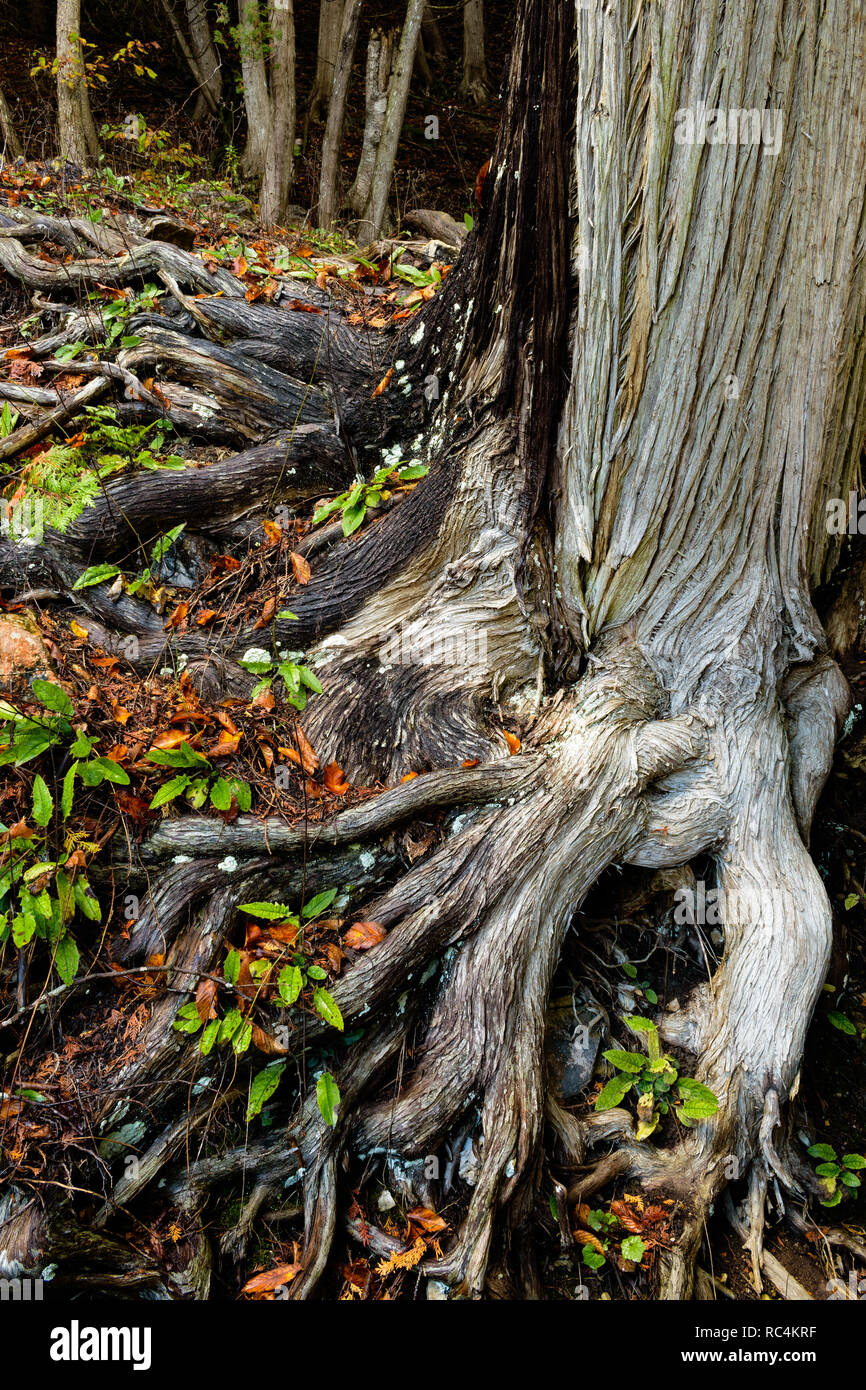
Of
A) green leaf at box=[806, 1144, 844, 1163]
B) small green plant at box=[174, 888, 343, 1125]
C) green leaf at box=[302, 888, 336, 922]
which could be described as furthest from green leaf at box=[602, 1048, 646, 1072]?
green leaf at box=[302, 888, 336, 922]

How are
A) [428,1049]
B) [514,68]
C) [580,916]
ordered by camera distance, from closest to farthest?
[428,1049], [514,68], [580,916]

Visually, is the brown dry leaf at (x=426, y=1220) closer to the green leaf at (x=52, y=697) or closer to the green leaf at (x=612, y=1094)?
the green leaf at (x=612, y=1094)

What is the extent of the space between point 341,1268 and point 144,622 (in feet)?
9.28

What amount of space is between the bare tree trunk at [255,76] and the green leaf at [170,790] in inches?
301

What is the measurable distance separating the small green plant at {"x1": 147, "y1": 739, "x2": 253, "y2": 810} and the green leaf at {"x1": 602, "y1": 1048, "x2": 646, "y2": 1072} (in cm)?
187

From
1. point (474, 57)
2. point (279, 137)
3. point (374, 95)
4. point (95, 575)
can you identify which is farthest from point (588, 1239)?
point (474, 57)

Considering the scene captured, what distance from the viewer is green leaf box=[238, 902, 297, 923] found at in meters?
3.19

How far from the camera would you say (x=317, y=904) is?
3312 mm

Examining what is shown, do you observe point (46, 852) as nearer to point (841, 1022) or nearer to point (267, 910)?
point (267, 910)

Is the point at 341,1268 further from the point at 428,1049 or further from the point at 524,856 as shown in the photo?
the point at 524,856

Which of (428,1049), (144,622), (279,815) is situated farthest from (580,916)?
(144,622)

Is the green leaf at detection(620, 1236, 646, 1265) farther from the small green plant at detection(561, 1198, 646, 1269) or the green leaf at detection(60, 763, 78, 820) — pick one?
the green leaf at detection(60, 763, 78, 820)

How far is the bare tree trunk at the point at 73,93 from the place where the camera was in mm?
7983

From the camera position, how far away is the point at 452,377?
410 cm
